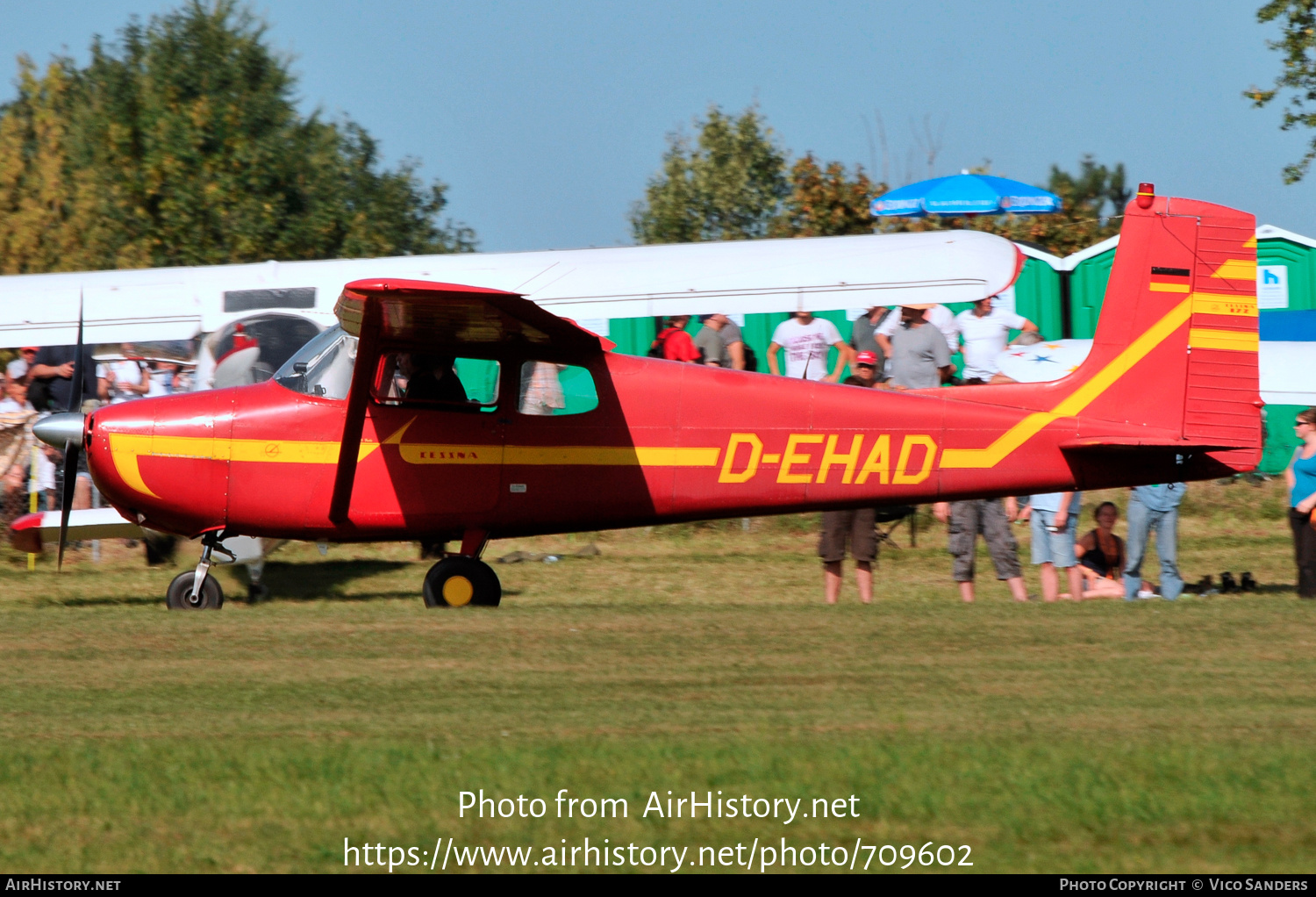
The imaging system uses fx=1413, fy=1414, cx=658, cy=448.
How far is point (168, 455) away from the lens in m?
9.51

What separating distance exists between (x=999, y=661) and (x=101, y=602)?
812 centimetres

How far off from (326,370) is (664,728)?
4.40 m

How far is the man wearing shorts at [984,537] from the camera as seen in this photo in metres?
11.4

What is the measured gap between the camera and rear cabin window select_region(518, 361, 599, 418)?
9562 mm

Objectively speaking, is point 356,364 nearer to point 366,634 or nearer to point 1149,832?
point 366,634

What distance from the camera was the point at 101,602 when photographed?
1223 centimetres

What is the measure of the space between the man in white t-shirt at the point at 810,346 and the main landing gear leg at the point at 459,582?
6.34 metres

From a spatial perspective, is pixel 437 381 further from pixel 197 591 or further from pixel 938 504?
pixel 938 504

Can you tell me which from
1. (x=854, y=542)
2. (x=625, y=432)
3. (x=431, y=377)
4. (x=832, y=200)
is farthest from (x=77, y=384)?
(x=832, y=200)

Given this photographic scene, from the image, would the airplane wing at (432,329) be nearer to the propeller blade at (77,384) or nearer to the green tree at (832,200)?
the propeller blade at (77,384)

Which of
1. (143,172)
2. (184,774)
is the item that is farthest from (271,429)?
(143,172)

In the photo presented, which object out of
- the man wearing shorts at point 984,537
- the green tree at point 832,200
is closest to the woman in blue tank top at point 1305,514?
the man wearing shorts at point 984,537

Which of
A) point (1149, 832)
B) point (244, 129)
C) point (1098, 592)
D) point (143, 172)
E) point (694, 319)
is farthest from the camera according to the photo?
point (244, 129)

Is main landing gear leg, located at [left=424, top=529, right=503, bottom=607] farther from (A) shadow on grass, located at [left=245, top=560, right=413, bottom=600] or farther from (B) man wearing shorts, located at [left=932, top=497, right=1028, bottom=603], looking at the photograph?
(B) man wearing shorts, located at [left=932, top=497, right=1028, bottom=603]
